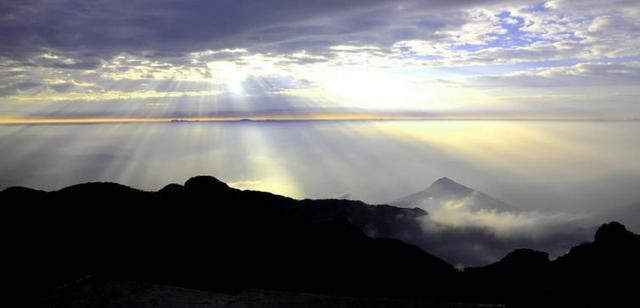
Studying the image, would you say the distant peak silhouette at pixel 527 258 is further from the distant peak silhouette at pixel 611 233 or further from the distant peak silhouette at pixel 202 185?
the distant peak silhouette at pixel 202 185

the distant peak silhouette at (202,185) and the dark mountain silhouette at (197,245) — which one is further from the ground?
the distant peak silhouette at (202,185)

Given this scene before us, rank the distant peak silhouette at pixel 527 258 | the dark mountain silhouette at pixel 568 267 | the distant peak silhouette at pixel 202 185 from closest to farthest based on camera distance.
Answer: the dark mountain silhouette at pixel 568 267 < the distant peak silhouette at pixel 202 185 < the distant peak silhouette at pixel 527 258

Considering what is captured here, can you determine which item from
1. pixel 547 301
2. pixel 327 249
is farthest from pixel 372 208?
pixel 547 301

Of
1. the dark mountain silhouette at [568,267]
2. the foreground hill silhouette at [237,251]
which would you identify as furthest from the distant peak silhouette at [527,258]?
the foreground hill silhouette at [237,251]

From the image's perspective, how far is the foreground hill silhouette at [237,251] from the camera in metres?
44.1

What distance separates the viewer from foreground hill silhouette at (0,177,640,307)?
44.1 m

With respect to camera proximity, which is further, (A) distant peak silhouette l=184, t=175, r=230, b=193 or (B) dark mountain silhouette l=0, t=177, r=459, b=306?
(A) distant peak silhouette l=184, t=175, r=230, b=193

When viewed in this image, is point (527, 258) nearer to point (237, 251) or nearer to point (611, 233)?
point (611, 233)

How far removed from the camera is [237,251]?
54.3 m

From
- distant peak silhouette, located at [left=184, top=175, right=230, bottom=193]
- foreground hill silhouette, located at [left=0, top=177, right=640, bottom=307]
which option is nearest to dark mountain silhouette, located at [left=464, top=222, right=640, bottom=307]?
foreground hill silhouette, located at [left=0, top=177, right=640, bottom=307]

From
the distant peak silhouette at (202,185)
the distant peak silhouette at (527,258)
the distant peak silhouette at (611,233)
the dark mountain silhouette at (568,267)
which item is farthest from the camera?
the distant peak silhouette at (527,258)

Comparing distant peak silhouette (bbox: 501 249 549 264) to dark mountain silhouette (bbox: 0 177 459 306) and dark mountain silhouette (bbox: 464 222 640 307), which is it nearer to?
dark mountain silhouette (bbox: 464 222 640 307)

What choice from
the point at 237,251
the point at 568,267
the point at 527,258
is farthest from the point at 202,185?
the point at 527,258

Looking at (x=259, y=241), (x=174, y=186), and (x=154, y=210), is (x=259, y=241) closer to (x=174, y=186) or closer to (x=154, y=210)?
(x=154, y=210)
